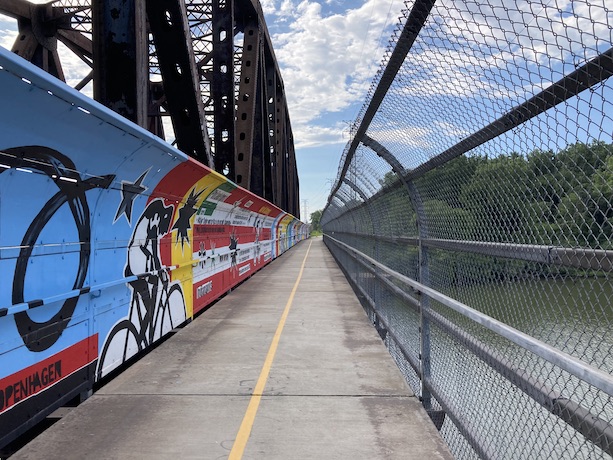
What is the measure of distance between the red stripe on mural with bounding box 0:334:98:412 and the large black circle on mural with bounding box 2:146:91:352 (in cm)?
16

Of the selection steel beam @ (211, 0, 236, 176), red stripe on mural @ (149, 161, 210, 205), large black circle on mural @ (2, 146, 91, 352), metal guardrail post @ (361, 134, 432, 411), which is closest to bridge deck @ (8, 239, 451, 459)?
metal guardrail post @ (361, 134, 432, 411)

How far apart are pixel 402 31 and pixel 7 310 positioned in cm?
349

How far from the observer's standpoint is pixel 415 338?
573 cm

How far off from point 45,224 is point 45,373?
1.19 metres

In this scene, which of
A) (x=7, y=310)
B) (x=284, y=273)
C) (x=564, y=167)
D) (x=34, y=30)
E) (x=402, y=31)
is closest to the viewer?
(x=564, y=167)

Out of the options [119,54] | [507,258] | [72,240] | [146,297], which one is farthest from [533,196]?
[119,54]

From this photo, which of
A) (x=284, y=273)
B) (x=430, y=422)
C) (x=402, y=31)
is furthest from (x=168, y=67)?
(x=284, y=273)

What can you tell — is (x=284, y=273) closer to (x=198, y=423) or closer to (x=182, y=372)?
(x=182, y=372)

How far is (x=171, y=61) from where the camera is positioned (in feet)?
29.4

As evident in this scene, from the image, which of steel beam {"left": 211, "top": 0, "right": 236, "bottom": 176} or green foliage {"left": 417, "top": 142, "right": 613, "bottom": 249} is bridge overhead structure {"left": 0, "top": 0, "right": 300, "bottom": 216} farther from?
green foliage {"left": 417, "top": 142, "right": 613, "bottom": 249}

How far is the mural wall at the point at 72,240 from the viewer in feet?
11.3

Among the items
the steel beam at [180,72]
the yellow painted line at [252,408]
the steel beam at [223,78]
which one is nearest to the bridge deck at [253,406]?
the yellow painted line at [252,408]

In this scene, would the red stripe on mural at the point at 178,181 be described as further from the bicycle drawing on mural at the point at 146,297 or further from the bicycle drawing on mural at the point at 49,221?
the bicycle drawing on mural at the point at 49,221

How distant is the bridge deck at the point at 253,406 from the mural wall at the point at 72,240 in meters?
0.34
